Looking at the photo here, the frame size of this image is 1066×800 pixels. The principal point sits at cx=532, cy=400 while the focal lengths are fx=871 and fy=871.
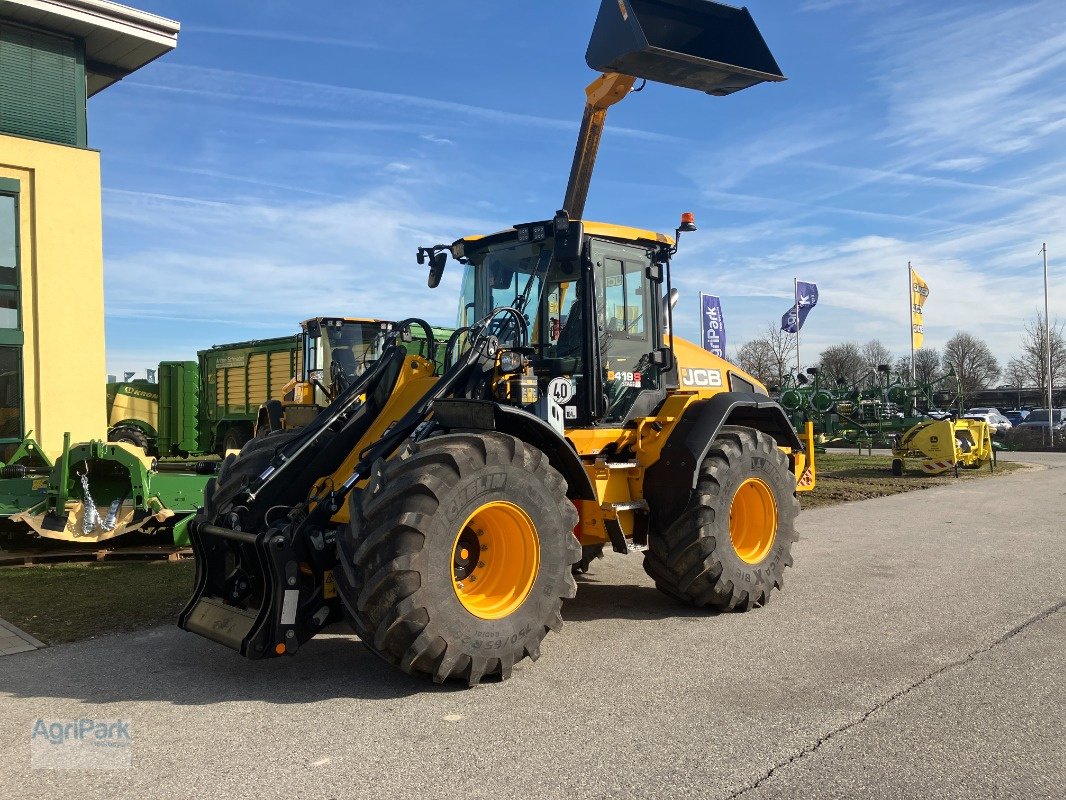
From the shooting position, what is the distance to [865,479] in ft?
62.1

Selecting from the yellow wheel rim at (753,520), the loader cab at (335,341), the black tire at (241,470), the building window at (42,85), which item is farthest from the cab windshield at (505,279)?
the building window at (42,85)

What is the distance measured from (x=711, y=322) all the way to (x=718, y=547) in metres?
20.1

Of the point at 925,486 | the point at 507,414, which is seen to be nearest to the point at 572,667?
the point at 507,414

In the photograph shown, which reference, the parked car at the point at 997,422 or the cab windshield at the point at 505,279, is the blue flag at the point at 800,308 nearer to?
the parked car at the point at 997,422

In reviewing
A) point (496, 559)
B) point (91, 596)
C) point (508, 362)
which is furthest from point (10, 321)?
point (496, 559)

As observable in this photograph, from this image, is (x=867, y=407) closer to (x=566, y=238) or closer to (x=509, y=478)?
(x=566, y=238)

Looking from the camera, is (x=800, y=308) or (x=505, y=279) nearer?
(x=505, y=279)

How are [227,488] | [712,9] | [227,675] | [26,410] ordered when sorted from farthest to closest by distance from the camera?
[26,410] < [712,9] < [227,488] < [227,675]

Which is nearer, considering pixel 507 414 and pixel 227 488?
pixel 507 414

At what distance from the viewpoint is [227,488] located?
19.5 ft

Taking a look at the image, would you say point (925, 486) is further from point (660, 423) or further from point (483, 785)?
point (483, 785)

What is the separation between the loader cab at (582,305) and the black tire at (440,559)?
115cm

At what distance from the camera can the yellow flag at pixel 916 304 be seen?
1201 inches

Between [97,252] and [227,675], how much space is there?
434 inches
